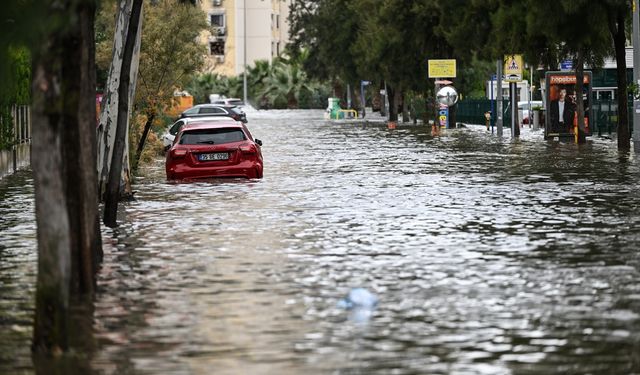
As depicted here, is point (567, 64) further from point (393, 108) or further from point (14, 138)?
point (14, 138)

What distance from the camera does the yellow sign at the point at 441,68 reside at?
78.9m

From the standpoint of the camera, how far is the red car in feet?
108

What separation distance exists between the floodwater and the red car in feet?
5.07

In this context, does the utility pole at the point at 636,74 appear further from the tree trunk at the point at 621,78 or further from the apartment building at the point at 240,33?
the apartment building at the point at 240,33

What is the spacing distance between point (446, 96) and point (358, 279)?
6287 cm

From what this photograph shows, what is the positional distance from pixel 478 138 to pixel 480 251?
44933mm

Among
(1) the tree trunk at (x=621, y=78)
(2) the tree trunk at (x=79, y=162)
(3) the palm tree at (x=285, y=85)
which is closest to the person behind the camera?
(2) the tree trunk at (x=79, y=162)

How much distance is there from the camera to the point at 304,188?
30.7 metres

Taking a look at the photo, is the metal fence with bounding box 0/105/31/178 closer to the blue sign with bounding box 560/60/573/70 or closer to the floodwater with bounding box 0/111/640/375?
the floodwater with bounding box 0/111/640/375

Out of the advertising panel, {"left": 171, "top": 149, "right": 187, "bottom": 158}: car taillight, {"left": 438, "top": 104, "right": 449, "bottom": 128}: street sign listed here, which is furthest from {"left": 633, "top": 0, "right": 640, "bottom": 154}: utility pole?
{"left": 438, "top": 104, "right": 449, "bottom": 128}: street sign

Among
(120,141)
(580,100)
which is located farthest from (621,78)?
(120,141)

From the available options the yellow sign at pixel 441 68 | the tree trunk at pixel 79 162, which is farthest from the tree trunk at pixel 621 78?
the tree trunk at pixel 79 162

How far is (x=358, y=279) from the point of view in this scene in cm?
1525

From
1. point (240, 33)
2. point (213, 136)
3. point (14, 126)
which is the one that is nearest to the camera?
point (213, 136)
